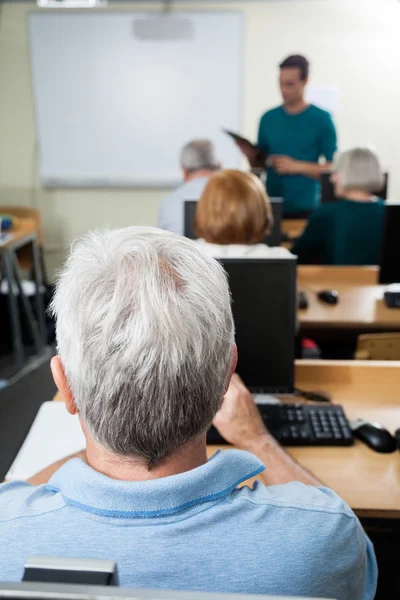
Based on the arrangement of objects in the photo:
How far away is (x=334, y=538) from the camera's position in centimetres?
77

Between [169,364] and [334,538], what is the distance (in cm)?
30

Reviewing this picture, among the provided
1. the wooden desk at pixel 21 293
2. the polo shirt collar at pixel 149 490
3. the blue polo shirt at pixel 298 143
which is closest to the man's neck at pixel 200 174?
the blue polo shirt at pixel 298 143

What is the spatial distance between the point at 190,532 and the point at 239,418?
685 mm

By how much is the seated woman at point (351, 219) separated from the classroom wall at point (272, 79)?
225cm

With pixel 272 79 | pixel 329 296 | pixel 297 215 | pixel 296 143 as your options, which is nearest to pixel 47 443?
pixel 329 296

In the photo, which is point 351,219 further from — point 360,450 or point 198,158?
point 360,450

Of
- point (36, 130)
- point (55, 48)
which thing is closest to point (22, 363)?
point (36, 130)

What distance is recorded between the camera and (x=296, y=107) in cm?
430

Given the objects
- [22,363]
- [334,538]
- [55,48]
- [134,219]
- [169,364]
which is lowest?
[22,363]

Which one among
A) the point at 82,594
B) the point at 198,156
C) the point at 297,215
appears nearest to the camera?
the point at 82,594

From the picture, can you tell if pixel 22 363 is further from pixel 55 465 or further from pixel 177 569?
pixel 177 569

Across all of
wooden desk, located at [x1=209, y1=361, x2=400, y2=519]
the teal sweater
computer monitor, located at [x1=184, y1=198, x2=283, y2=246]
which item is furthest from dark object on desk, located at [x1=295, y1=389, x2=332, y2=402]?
the teal sweater

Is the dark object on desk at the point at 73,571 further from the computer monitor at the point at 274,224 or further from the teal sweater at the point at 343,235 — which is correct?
the teal sweater at the point at 343,235

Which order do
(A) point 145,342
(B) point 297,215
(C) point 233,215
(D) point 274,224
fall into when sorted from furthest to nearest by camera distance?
(B) point 297,215
(D) point 274,224
(C) point 233,215
(A) point 145,342
